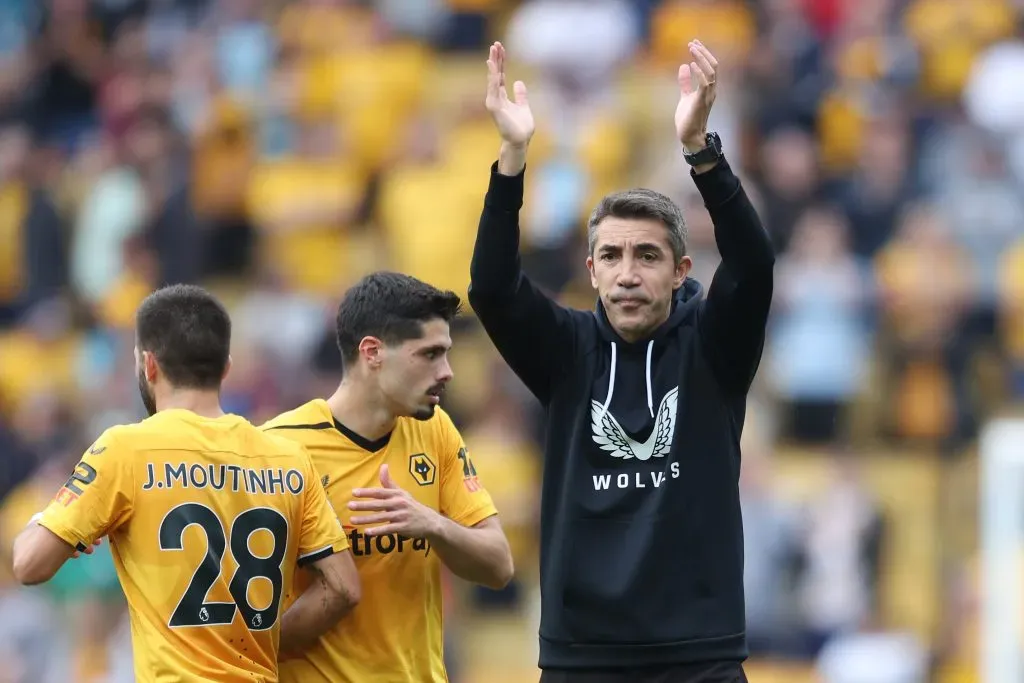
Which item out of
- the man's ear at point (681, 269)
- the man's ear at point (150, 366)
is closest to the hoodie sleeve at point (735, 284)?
the man's ear at point (681, 269)

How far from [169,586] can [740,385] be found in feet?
5.32

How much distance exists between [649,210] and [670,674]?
1245 mm

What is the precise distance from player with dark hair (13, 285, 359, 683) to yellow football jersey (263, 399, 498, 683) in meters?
0.15

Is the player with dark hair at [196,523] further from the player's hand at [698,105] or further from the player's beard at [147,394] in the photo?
the player's hand at [698,105]

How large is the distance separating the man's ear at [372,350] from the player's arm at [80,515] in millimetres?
815

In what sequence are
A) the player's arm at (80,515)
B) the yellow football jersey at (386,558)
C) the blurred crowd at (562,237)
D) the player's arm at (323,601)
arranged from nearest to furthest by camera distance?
the player's arm at (80,515) < the player's arm at (323,601) < the yellow football jersey at (386,558) < the blurred crowd at (562,237)

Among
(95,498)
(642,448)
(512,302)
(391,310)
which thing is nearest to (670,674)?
(642,448)

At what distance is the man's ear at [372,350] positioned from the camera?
17.0 feet

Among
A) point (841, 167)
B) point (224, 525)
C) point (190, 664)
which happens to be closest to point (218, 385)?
point (224, 525)

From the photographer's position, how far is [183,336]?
15.9 ft

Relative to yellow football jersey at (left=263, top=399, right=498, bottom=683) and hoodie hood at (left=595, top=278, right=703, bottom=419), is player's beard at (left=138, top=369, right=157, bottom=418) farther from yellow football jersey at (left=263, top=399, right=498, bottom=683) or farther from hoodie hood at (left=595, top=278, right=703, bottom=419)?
hoodie hood at (left=595, top=278, right=703, bottom=419)

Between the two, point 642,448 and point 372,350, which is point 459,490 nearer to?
point 372,350

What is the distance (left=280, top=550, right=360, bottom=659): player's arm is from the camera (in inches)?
195

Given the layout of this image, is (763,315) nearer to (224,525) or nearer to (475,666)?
(224,525)
